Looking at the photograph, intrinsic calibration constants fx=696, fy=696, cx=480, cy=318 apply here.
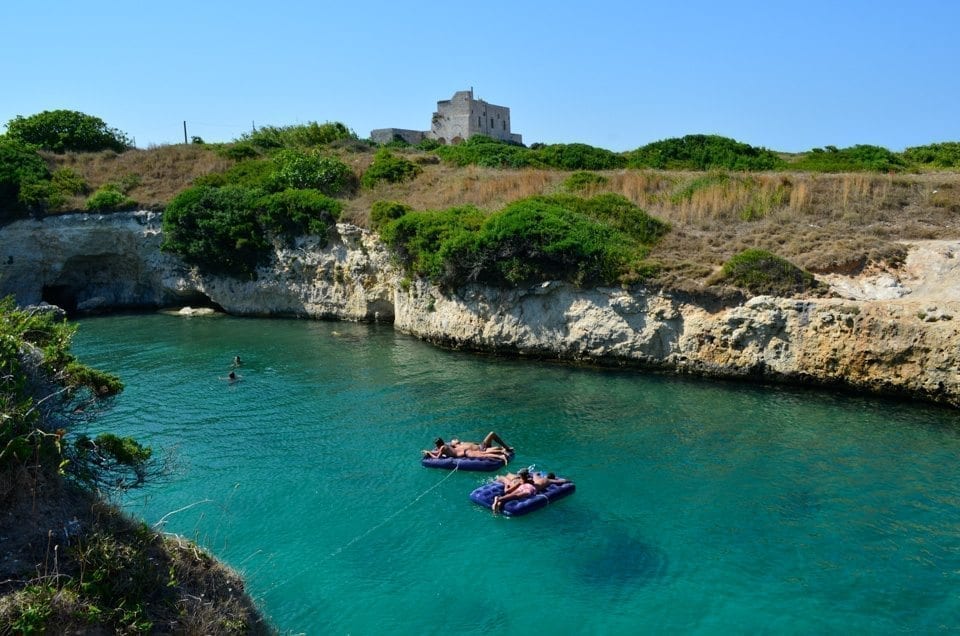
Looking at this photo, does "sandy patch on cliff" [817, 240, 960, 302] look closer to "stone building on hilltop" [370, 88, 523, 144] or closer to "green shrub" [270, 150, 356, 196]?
"green shrub" [270, 150, 356, 196]

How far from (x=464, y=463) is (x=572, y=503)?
315 cm

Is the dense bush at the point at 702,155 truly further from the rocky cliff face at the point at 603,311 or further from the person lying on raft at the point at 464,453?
the person lying on raft at the point at 464,453

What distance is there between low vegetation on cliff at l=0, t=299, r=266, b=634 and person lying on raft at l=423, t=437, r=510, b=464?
29.7 ft

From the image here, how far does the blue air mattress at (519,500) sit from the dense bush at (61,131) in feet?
187

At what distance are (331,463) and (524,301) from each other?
14.2m

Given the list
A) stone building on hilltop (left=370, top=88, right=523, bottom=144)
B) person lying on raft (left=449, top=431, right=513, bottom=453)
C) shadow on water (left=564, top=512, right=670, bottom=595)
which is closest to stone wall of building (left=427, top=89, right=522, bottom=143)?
stone building on hilltop (left=370, top=88, right=523, bottom=144)

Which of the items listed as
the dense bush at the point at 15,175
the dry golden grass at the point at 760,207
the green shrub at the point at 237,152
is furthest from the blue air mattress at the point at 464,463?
the green shrub at the point at 237,152

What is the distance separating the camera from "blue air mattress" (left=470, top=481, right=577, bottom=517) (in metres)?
15.9

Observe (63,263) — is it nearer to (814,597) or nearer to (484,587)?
(484,587)

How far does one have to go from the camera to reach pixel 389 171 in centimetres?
4803

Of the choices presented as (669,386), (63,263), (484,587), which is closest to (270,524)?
(484,587)

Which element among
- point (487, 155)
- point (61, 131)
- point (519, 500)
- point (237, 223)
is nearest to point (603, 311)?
point (519, 500)

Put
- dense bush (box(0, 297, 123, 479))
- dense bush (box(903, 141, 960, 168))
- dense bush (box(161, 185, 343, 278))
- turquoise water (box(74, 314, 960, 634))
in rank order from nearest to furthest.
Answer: dense bush (box(0, 297, 123, 479))
turquoise water (box(74, 314, 960, 634))
dense bush (box(161, 185, 343, 278))
dense bush (box(903, 141, 960, 168))

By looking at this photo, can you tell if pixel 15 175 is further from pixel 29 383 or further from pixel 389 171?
pixel 29 383
